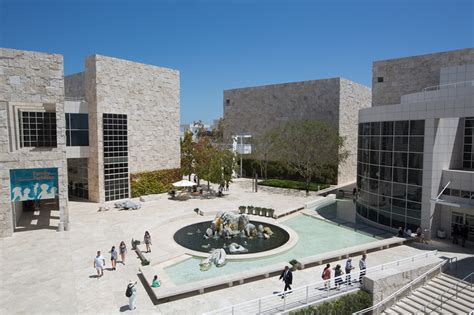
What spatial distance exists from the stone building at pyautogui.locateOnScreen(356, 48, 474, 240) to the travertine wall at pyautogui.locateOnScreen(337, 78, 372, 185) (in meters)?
17.6

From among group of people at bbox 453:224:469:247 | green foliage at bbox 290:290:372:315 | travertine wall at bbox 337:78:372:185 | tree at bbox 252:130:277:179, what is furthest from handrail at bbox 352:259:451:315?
tree at bbox 252:130:277:179

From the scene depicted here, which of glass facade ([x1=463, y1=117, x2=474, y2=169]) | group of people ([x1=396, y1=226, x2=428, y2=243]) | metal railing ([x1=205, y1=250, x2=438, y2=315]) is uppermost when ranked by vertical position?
glass facade ([x1=463, y1=117, x2=474, y2=169])

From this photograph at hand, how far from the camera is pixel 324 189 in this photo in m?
44.1

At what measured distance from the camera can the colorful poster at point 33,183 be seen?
24500mm

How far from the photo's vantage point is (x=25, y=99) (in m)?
24.1

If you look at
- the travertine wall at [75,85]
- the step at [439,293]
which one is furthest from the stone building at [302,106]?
the step at [439,293]

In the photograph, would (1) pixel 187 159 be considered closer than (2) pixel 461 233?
No

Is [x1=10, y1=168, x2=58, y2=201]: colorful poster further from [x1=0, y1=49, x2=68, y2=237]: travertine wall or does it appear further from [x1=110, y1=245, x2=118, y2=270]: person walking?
[x1=110, y1=245, x2=118, y2=270]: person walking

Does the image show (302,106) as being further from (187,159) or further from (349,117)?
(187,159)

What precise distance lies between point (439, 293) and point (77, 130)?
116 ft

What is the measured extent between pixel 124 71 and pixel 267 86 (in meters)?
25.1

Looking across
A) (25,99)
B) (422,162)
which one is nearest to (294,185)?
(422,162)

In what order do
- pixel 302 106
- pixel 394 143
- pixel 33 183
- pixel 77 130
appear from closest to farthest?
pixel 33 183 < pixel 394 143 < pixel 77 130 < pixel 302 106

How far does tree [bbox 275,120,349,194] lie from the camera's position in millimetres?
Answer: 43250
